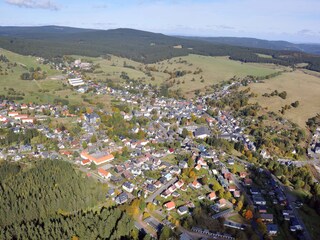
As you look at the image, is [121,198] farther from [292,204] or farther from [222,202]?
[292,204]

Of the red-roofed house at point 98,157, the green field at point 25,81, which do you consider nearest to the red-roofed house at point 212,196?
the red-roofed house at point 98,157

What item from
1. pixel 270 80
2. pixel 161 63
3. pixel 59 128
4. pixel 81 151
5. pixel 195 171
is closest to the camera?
pixel 195 171

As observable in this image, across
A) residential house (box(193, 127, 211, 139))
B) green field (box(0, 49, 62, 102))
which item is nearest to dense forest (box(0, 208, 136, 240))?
residential house (box(193, 127, 211, 139))

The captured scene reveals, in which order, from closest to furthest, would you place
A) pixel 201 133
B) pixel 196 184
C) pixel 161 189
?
1. pixel 161 189
2. pixel 196 184
3. pixel 201 133

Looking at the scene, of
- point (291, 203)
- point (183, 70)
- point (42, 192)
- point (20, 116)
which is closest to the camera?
point (42, 192)

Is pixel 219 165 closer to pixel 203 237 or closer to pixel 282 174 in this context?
pixel 282 174

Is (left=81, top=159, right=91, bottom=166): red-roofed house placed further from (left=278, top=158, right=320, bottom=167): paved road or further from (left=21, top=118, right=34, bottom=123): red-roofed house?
(left=278, top=158, right=320, bottom=167): paved road

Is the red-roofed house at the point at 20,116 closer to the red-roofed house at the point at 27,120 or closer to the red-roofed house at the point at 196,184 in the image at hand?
the red-roofed house at the point at 27,120

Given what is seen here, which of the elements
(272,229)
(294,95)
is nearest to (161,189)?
(272,229)

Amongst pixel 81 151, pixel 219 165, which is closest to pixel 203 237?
pixel 219 165
